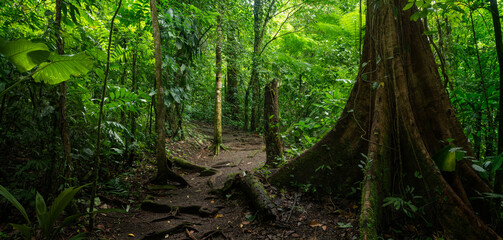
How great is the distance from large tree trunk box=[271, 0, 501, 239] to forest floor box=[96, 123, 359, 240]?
35 cm

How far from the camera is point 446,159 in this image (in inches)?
96.8

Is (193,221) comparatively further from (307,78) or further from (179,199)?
(307,78)

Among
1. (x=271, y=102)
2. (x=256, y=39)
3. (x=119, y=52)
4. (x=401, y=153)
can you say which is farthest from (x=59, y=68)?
(x=256, y=39)

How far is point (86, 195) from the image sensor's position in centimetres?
380

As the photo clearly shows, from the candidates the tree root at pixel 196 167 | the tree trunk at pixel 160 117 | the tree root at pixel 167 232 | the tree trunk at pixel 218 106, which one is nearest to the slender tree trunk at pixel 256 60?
the tree trunk at pixel 218 106

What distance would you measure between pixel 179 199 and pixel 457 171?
14.2ft

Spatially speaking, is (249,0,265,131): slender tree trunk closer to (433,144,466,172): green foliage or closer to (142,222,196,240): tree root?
(142,222,196,240): tree root

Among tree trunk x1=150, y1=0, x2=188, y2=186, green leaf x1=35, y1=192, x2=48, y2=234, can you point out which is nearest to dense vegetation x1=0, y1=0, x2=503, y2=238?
tree trunk x1=150, y1=0, x2=188, y2=186

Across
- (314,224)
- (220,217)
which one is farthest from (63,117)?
(314,224)

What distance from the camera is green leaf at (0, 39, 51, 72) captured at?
2000 millimetres

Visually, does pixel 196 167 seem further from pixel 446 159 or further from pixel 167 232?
pixel 446 159

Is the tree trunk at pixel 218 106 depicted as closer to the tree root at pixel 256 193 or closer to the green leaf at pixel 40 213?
the tree root at pixel 256 193

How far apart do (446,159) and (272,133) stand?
318 cm

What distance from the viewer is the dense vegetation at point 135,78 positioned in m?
2.86
